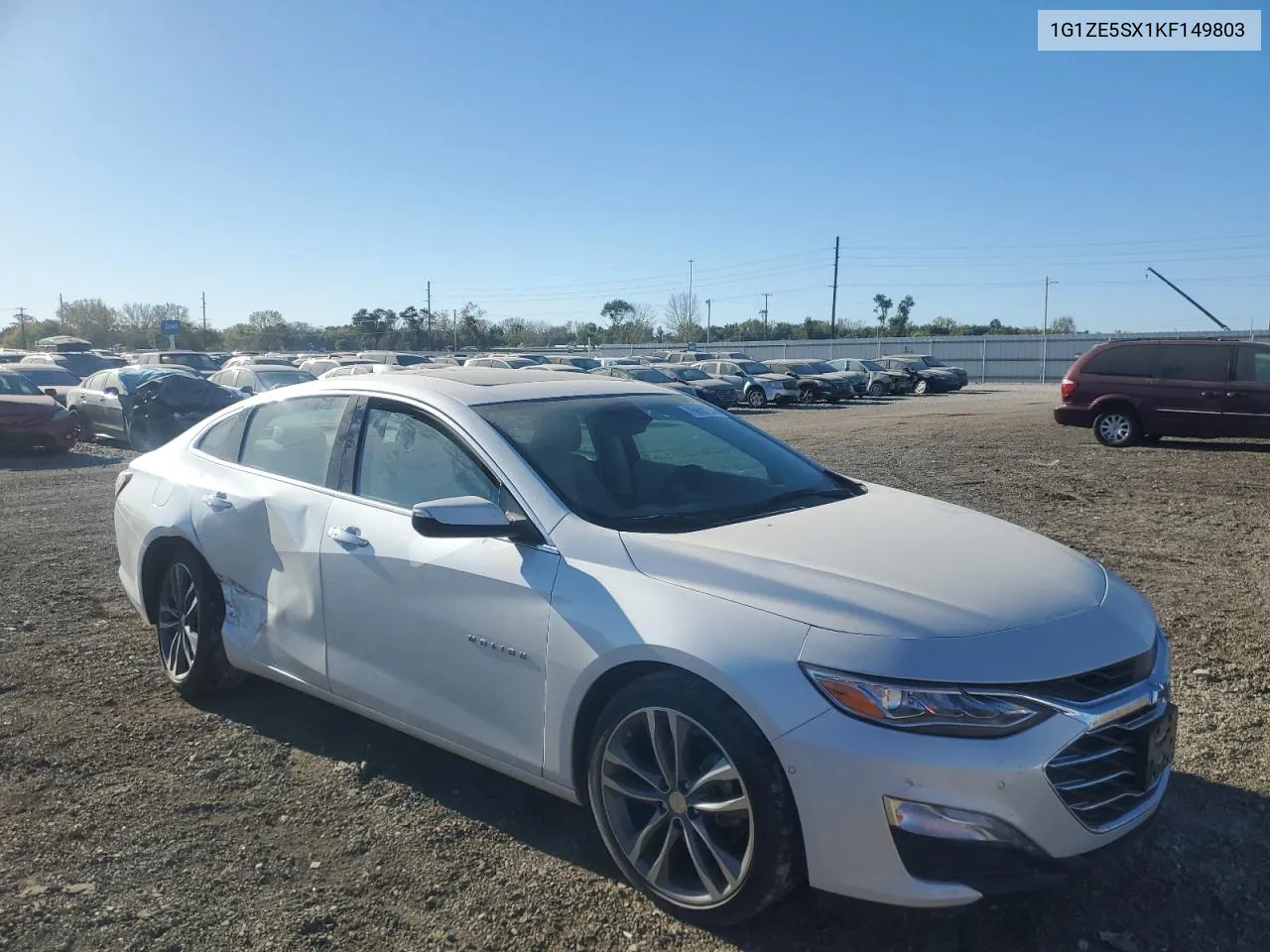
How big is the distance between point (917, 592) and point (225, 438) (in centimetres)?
351


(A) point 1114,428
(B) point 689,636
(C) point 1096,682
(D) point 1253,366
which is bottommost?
(A) point 1114,428

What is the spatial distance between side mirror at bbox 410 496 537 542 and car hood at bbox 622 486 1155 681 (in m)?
0.43

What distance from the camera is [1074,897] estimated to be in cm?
302

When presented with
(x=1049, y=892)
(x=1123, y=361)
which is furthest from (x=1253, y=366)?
(x=1049, y=892)

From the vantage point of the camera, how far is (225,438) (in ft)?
16.0

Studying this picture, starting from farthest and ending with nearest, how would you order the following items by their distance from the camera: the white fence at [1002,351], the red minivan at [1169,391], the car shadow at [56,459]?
1. the white fence at [1002,351]
2. the car shadow at [56,459]
3. the red minivan at [1169,391]

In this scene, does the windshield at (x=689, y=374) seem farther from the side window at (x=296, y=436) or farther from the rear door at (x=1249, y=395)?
the side window at (x=296, y=436)

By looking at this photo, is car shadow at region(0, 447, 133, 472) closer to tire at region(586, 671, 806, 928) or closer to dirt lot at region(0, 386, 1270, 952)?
dirt lot at region(0, 386, 1270, 952)

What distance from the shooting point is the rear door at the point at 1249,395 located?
1472cm

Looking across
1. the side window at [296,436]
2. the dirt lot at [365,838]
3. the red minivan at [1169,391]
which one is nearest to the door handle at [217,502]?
the side window at [296,436]

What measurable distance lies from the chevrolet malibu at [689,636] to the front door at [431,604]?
11 mm

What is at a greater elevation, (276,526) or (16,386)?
(16,386)

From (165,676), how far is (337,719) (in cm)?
114

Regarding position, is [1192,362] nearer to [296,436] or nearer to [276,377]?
[296,436]
